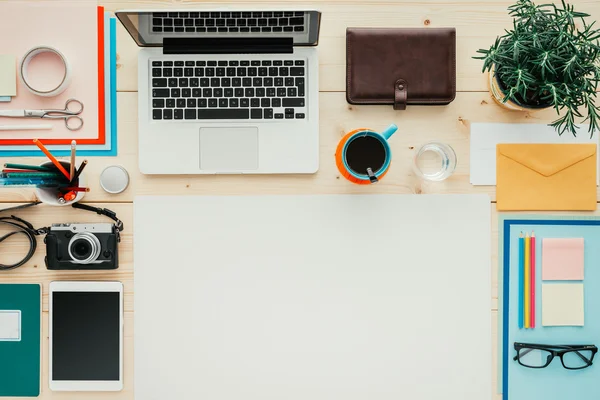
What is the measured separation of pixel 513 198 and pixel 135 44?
0.82 m

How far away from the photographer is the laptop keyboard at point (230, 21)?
825 millimetres

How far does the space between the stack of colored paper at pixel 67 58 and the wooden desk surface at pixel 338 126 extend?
0.11 feet

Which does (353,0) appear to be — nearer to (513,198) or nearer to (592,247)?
(513,198)

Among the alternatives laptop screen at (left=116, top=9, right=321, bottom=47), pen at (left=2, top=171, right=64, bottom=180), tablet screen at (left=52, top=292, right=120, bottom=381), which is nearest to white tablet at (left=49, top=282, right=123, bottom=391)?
tablet screen at (left=52, top=292, right=120, bottom=381)

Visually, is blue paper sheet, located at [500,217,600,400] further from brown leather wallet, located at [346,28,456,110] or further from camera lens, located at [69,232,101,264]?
camera lens, located at [69,232,101,264]

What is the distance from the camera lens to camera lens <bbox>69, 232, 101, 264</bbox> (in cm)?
86

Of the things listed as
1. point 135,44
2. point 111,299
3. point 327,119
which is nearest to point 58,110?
point 135,44

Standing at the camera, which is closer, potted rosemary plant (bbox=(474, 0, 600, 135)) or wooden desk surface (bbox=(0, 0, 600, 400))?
potted rosemary plant (bbox=(474, 0, 600, 135))

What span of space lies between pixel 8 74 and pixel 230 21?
455 mm

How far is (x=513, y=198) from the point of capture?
89 cm

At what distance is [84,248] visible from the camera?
34.1 inches

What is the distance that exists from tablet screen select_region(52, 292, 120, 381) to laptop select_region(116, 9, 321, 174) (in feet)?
0.96

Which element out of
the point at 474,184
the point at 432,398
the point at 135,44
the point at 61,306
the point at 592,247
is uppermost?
the point at 135,44

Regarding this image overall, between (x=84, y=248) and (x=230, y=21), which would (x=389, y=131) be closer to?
(x=230, y=21)
